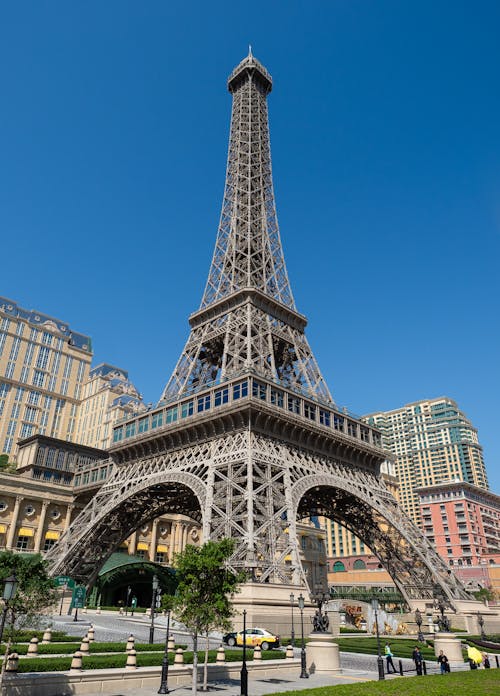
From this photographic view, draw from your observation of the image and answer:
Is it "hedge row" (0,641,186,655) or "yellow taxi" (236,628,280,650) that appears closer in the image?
"hedge row" (0,641,186,655)

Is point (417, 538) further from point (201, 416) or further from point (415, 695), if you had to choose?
point (415, 695)

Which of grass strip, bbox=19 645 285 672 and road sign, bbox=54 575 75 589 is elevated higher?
road sign, bbox=54 575 75 589

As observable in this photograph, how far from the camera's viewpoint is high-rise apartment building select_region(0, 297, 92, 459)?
381ft

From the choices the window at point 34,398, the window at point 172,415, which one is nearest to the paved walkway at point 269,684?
the window at point 172,415

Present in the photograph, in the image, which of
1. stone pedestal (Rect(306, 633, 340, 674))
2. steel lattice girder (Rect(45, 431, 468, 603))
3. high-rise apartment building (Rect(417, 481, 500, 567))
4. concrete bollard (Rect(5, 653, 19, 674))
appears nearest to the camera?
concrete bollard (Rect(5, 653, 19, 674))

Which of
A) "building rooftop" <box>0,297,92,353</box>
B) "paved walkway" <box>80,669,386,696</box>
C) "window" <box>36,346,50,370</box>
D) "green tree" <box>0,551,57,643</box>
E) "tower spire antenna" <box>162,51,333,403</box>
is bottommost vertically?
"paved walkway" <box>80,669,386,696</box>

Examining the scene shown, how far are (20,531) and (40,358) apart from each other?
62540mm

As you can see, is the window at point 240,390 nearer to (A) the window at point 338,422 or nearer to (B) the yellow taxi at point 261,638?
(A) the window at point 338,422

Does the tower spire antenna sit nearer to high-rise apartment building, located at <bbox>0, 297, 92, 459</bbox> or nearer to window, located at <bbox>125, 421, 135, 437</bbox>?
window, located at <bbox>125, 421, 135, 437</bbox>

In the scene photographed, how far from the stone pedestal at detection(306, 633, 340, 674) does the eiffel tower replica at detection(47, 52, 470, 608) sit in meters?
8.30

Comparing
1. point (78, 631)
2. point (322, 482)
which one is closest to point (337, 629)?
point (322, 482)

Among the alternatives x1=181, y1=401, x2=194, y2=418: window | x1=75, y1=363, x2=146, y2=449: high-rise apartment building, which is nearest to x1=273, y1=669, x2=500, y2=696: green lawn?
x1=181, y1=401, x2=194, y2=418: window

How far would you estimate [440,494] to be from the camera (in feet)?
457

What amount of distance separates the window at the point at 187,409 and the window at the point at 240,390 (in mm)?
6358
